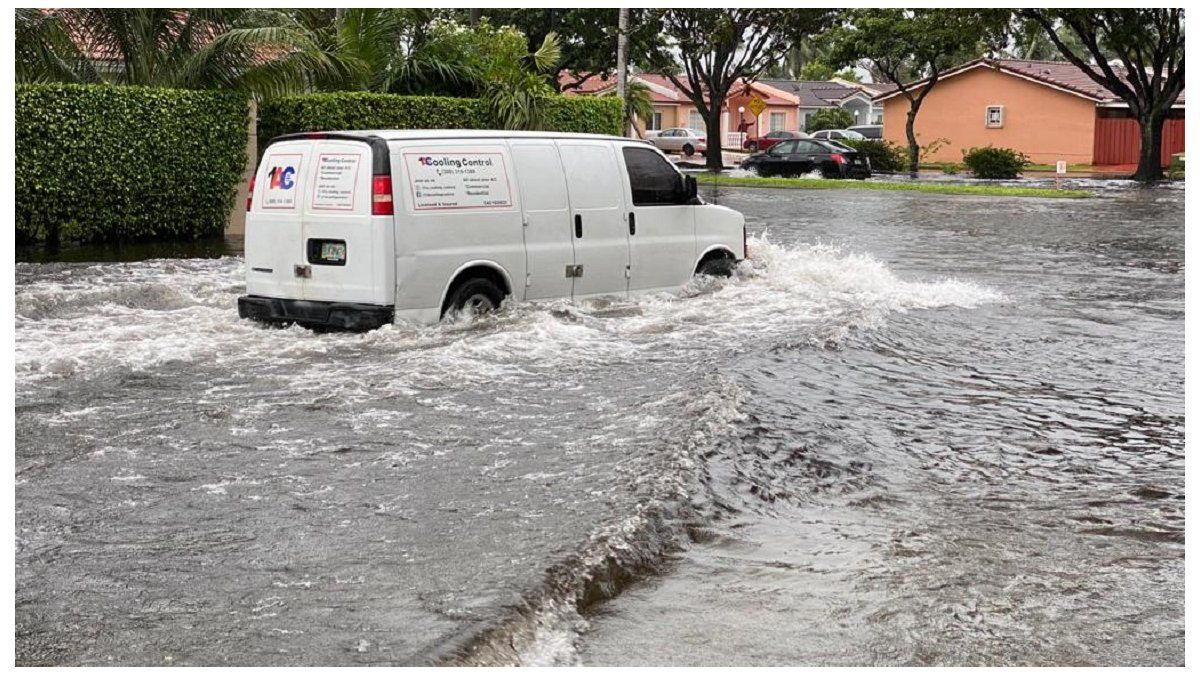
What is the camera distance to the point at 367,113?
842 inches

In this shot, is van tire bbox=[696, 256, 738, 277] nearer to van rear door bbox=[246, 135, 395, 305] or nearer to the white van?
the white van

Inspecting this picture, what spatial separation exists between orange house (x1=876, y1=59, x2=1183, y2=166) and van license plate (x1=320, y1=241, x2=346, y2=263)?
155 feet

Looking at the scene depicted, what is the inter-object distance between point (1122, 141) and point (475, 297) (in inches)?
1957

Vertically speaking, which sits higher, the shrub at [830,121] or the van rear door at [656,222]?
the shrub at [830,121]

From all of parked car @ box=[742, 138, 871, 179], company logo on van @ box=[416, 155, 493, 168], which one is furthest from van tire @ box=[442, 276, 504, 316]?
parked car @ box=[742, 138, 871, 179]

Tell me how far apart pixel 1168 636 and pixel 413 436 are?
4.12 meters

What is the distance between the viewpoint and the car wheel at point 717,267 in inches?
535

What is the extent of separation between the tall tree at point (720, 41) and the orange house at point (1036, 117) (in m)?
9.86

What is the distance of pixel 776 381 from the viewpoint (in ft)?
32.2

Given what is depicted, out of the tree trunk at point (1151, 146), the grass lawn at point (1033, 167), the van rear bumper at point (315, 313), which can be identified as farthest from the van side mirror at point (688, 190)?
the grass lawn at point (1033, 167)

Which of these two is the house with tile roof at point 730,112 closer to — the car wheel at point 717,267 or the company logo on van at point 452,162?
the car wheel at point 717,267

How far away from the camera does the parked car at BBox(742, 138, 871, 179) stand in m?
43.9
